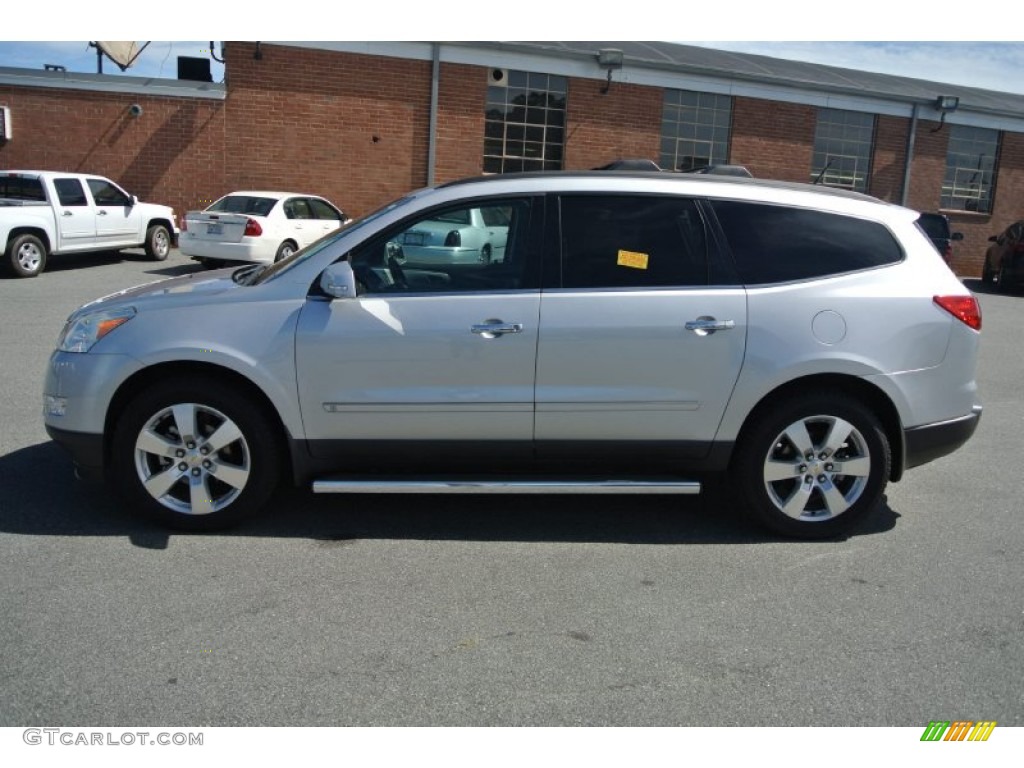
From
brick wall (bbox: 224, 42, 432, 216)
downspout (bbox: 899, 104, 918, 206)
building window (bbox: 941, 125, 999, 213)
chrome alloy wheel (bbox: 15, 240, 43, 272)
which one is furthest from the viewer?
building window (bbox: 941, 125, 999, 213)

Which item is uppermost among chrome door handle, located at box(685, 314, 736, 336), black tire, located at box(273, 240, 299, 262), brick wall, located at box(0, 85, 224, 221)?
brick wall, located at box(0, 85, 224, 221)

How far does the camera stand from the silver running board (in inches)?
175

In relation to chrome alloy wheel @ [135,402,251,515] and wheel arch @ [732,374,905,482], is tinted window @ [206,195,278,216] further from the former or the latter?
wheel arch @ [732,374,905,482]

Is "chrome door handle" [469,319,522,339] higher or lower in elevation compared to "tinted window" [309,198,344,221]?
lower

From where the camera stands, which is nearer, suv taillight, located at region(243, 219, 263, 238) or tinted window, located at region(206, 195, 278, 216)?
suv taillight, located at region(243, 219, 263, 238)

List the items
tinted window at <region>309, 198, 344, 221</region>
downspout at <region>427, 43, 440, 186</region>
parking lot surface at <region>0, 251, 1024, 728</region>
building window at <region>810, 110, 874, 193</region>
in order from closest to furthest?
1. parking lot surface at <region>0, 251, 1024, 728</region>
2. tinted window at <region>309, 198, 344, 221</region>
3. downspout at <region>427, 43, 440, 186</region>
4. building window at <region>810, 110, 874, 193</region>

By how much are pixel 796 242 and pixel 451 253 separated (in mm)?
1780

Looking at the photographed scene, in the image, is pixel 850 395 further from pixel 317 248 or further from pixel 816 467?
pixel 317 248

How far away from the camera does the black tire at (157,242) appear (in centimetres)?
1681

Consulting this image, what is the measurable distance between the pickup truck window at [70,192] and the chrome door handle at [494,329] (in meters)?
13.1

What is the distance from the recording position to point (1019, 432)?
7062 millimetres

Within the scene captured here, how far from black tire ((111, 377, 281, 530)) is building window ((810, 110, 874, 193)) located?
2056 centimetres

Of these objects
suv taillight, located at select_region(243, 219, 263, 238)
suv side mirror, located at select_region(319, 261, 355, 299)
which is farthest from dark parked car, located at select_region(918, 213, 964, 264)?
suv side mirror, located at select_region(319, 261, 355, 299)
